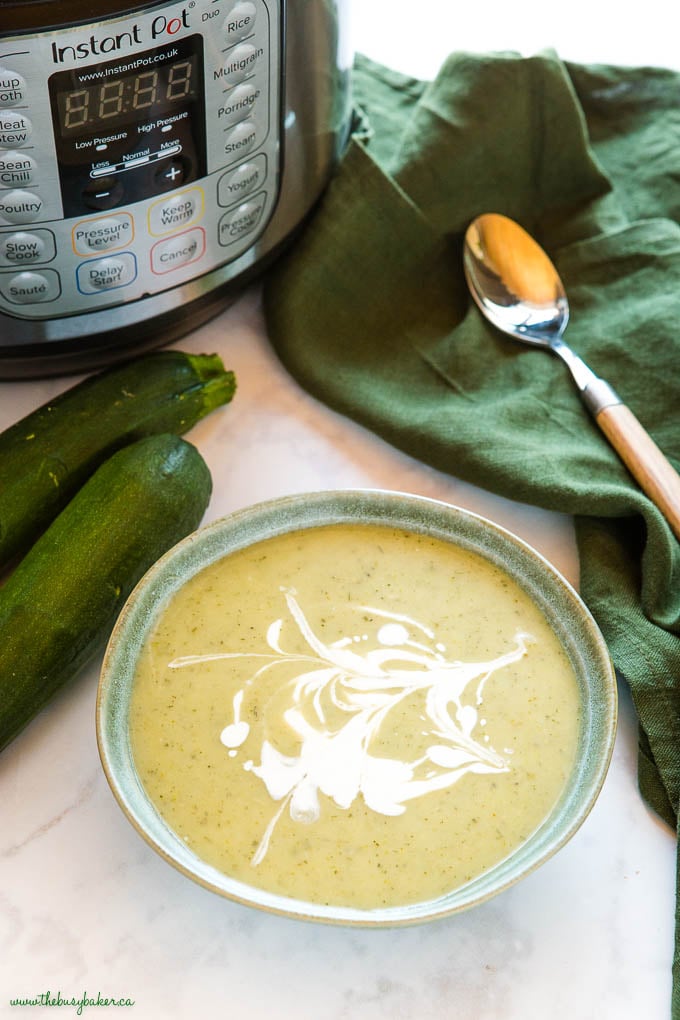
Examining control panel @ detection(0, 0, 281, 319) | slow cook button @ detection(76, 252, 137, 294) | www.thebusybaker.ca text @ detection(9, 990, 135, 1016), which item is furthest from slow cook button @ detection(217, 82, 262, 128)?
www.thebusybaker.ca text @ detection(9, 990, 135, 1016)

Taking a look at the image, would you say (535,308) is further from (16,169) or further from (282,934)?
(282,934)

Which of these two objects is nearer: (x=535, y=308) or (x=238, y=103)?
(x=238, y=103)

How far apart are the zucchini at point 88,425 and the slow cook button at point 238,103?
198 millimetres

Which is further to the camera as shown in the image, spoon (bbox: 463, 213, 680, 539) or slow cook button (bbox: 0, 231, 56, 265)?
spoon (bbox: 463, 213, 680, 539)

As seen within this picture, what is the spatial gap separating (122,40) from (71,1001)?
1.89 ft

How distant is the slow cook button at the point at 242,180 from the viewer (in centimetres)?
83

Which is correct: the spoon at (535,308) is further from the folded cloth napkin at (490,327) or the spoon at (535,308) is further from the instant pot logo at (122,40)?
A: the instant pot logo at (122,40)

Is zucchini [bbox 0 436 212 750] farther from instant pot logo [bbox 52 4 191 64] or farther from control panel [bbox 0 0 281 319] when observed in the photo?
instant pot logo [bbox 52 4 191 64]

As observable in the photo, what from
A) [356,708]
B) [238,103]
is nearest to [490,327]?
[238,103]

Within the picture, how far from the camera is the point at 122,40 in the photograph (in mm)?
698

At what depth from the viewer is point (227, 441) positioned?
0.93 meters

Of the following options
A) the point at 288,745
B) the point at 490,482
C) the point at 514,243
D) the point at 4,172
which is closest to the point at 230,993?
the point at 288,745

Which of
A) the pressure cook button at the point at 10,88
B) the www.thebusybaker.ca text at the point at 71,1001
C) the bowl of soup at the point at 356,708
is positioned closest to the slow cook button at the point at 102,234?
the pressure cook button at the point at 10,88

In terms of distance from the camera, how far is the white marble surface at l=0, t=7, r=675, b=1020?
2.15ft
